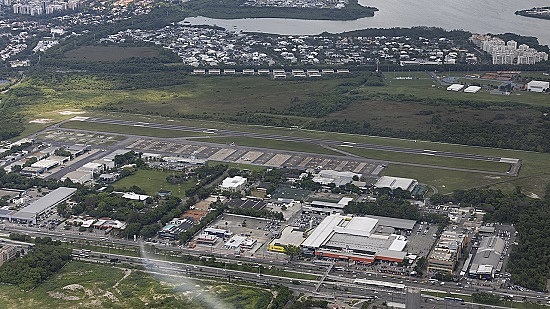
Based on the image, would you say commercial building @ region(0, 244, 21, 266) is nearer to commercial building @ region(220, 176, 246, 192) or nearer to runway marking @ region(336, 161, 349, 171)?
commercial building @ region(220, 176, 246, 192)

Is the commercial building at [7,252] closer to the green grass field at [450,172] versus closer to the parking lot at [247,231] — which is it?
the parking lot at [247,231]

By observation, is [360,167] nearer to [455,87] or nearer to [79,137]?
[79,137]

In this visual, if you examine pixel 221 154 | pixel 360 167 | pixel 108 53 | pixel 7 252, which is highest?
pixel 7 252

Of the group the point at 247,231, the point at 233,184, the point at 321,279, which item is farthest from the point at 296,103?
the point at 321,279

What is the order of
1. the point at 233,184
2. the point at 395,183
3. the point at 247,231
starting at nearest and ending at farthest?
the point at 247,231 < the point at 395,183 < the point at 233,184

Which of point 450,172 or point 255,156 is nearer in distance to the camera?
point 450,172

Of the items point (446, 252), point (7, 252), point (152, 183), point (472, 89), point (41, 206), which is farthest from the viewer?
point (472, 89)

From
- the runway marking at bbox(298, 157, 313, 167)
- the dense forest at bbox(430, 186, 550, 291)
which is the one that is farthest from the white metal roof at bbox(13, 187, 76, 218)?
the dense forest at bbox(430, 186, 550, 291)
